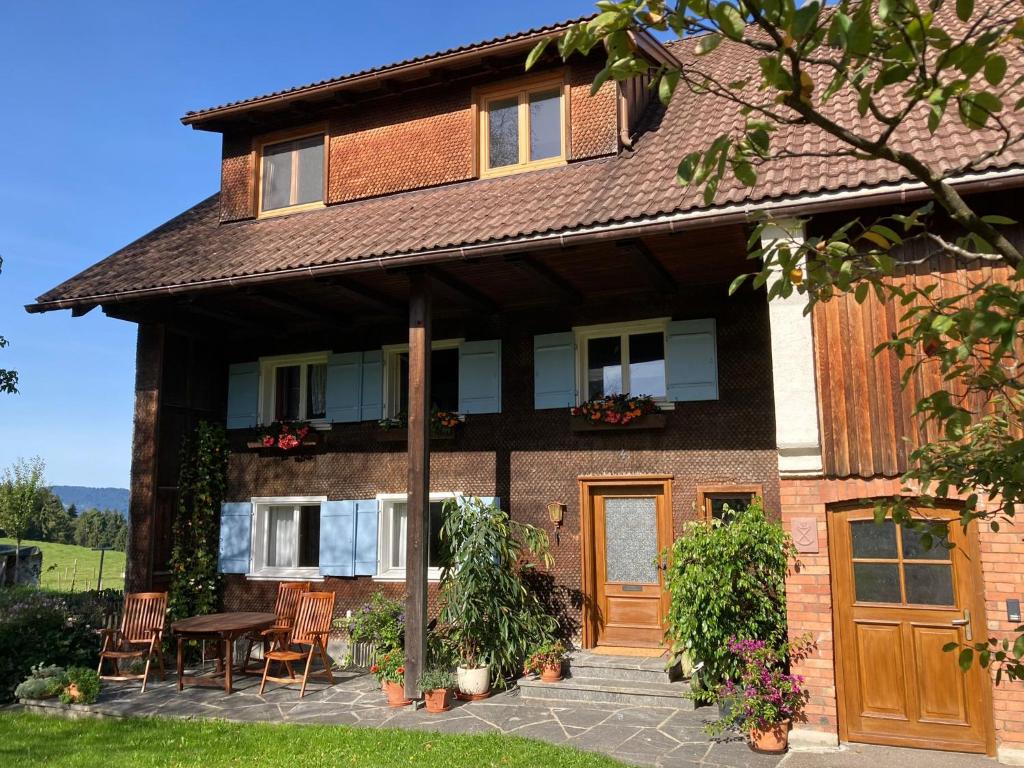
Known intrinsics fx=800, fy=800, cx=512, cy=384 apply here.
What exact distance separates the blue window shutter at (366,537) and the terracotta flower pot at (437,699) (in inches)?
109

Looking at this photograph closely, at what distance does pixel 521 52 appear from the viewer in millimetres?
10281

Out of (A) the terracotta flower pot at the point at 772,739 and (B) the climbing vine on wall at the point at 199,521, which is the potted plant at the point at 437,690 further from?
(B) the climbing vine on wall at the point at 199,521

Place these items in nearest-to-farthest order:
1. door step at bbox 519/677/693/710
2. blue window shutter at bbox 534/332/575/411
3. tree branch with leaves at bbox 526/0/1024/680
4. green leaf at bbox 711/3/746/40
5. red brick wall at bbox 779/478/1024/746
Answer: tree branch with leaves at bbox 526/0/1024/680
green leaf at bbox 711/3/746/40
red brick wall at bbox 779/478/1024/746
door step at bbox 519/677/693/710
blue window shutter at bbox 534/332/575/411

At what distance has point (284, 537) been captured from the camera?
11930mm

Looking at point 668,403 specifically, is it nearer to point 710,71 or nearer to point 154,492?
point 710,71

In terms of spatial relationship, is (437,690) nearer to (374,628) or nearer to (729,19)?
(374,628)

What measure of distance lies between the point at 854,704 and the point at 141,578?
904 centimetres

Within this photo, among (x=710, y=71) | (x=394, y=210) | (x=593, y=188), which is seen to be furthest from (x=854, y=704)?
(x=710, y=71)

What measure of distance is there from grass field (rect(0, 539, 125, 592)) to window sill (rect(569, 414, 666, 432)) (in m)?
20.1

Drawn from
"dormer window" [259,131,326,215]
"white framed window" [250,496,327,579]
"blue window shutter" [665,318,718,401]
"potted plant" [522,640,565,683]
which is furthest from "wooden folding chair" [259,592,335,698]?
"dormer window" [259,131,326,215]

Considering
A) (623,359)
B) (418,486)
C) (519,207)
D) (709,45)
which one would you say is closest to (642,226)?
(519,207)

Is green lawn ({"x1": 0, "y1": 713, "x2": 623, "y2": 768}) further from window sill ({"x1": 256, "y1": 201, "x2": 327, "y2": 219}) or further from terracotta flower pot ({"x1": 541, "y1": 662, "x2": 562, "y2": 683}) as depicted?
window sill ({"x1": 256, "y1": 201, "x2": 327, "y2": 219})

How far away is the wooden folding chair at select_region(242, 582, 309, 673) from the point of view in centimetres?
1023

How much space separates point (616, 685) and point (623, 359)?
3841 millimetres
